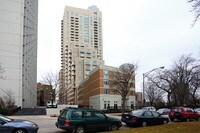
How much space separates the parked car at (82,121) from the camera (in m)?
15.5

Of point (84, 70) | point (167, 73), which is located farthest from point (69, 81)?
point (167, 73)

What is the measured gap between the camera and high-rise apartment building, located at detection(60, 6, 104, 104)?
140 m

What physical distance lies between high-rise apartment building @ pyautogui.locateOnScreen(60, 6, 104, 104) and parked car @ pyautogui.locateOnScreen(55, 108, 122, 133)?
120 metres

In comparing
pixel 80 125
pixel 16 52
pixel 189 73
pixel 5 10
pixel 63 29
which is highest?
pixel 63 29

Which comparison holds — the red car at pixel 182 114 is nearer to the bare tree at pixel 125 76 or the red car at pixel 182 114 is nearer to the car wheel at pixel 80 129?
the car wheel at pixel 80 129

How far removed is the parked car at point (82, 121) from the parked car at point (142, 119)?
284 centimetres

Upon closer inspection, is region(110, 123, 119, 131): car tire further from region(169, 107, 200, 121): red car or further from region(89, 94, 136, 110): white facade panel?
region(89, 94, 136, 110): white facade panel

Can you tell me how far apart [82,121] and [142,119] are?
235 inches

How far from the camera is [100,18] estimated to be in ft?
615

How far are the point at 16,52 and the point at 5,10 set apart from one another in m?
8.37

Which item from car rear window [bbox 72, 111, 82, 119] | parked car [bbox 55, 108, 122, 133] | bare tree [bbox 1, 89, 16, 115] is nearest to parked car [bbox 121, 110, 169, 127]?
parked car [bbox 55, 108, 122, 133]

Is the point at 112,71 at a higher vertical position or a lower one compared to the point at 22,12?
lower

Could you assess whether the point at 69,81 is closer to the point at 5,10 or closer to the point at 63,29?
the point at 63,29

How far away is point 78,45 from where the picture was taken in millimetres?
161500
